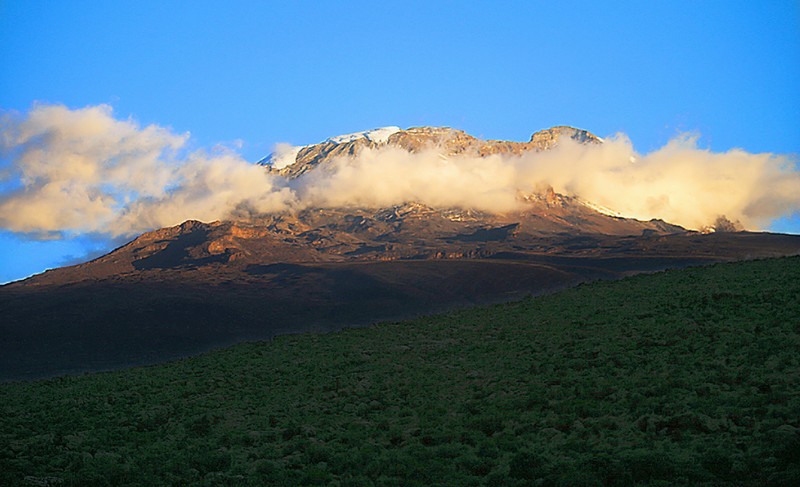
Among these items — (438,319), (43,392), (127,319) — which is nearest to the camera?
(43,392)

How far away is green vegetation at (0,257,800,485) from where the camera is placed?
2031cm

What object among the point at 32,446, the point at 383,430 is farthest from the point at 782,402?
the point at 32,446

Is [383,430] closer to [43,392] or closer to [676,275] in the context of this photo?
[43,392]

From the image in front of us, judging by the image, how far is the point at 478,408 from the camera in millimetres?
27531

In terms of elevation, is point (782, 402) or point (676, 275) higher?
point (676, 275)

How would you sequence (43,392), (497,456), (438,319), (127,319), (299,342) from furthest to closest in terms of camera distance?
1. (127,319)
2. (438,319)
3. (299,342)
4. (43,392)
5. (497,456)

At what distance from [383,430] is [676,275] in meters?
38.2

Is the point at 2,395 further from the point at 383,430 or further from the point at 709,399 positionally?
the point at 709,399

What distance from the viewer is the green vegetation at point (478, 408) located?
20.3 m

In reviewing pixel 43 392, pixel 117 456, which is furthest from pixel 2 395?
pixel 117 456

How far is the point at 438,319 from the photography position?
56688mm

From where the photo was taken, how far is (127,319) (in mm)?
184875

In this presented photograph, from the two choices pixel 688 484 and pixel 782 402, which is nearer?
pixel 688 484

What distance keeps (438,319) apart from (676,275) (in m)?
18.4
